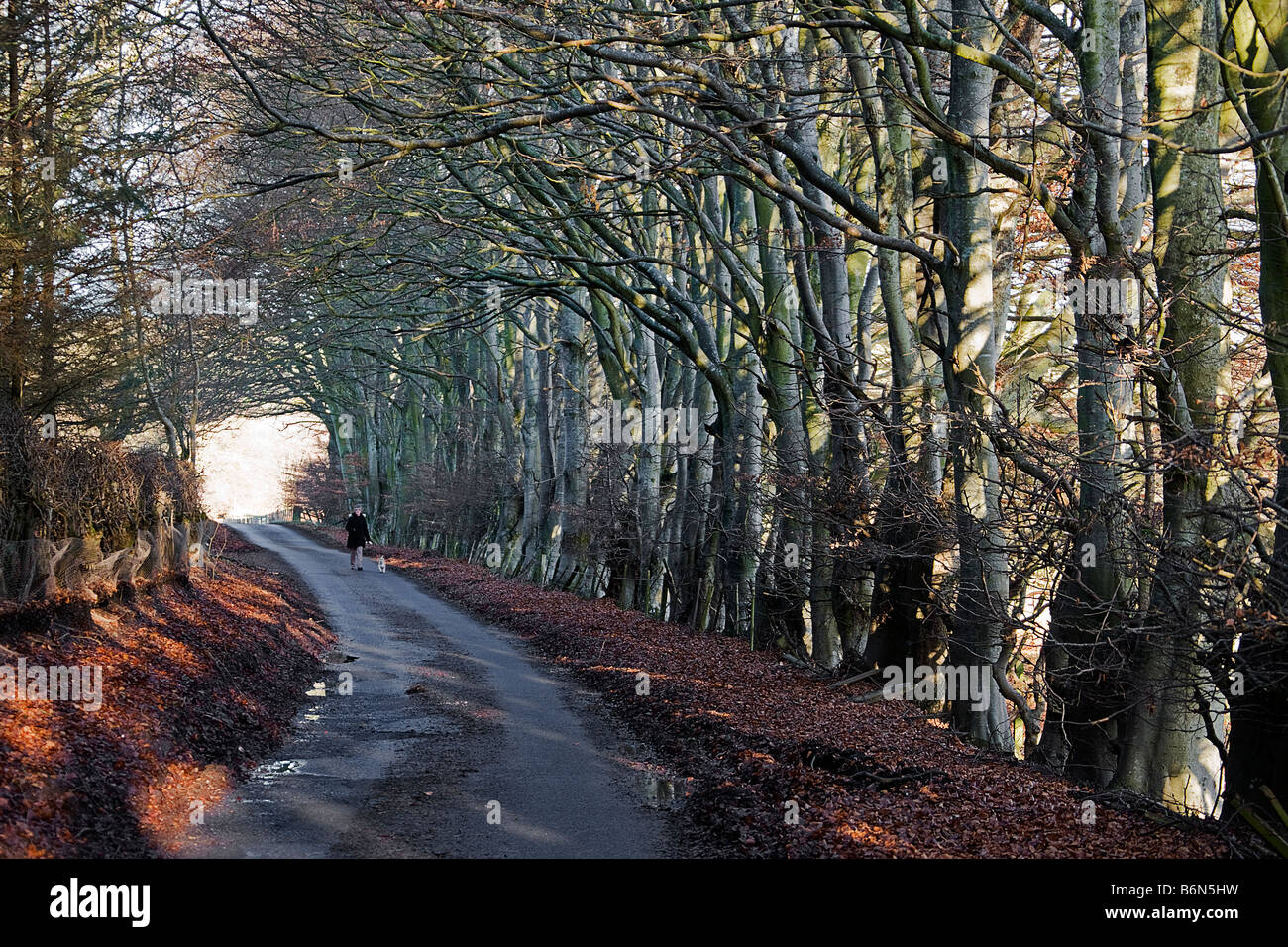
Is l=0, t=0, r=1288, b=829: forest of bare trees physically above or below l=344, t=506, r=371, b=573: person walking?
above

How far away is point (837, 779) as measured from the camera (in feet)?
30.5

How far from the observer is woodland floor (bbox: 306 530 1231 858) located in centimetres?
755

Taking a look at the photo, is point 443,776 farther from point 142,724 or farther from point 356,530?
point 356,530

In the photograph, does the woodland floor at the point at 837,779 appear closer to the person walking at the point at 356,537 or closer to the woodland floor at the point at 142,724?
the woodland floor at the point at 142,724

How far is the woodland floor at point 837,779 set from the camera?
7.55 m

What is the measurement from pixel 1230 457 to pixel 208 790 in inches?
299

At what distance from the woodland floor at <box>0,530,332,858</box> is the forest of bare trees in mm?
4194

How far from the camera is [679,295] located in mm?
18094

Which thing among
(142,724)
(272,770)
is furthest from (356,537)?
(142,724)

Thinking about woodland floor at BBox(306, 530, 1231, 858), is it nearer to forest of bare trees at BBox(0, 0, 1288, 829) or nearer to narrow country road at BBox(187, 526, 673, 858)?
narrow country road at BBox(187, 526, 673, 858)

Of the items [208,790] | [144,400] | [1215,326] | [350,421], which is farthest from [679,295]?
[350,421]

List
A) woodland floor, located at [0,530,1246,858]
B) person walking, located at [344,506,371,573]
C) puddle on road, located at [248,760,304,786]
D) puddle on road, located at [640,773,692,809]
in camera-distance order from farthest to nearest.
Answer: person walking, located at [344,506,371,573] → puddle on road, located at [248,760,304,786] → puddle on road, located at [640,773,692,809] → woodland floor, located at [0,530,1246,858]

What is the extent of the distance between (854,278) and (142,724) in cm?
1156

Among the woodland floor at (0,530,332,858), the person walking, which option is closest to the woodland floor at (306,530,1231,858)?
the woodland floor at (0,530,332,858)
